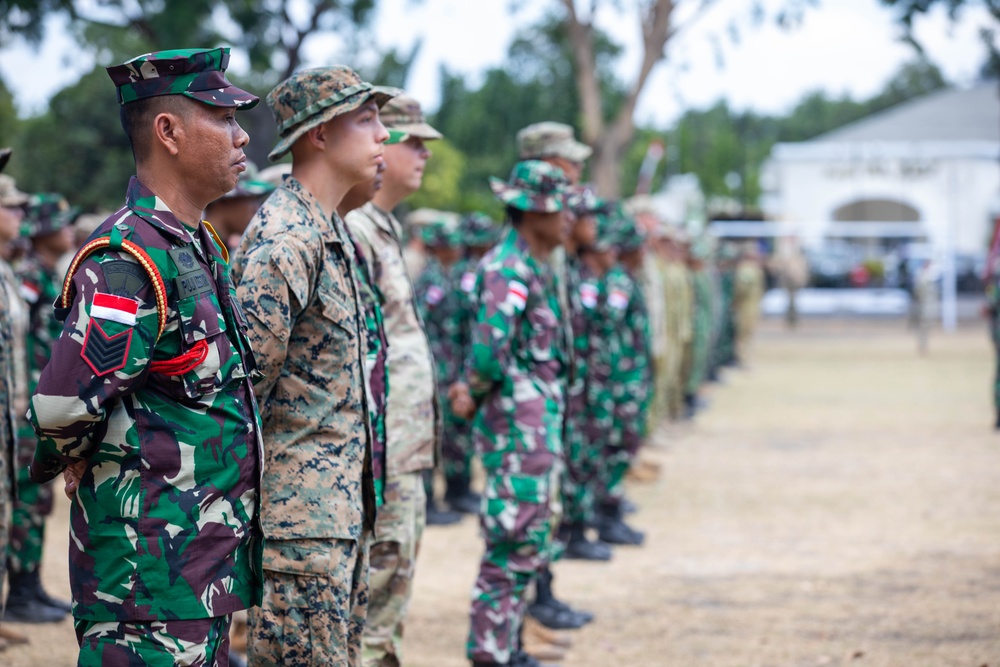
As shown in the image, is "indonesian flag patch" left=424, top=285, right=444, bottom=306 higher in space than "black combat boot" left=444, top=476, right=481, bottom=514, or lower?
higher

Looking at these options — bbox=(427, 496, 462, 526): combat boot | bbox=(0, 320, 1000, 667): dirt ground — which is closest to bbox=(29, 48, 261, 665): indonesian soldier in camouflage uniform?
bbox=(0, 320, 1000, 667): dirt ground

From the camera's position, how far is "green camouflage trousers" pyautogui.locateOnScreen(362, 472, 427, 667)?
14.0ft

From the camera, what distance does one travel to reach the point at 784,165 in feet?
139

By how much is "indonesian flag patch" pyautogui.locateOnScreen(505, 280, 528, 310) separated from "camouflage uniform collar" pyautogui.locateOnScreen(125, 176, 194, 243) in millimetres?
2244

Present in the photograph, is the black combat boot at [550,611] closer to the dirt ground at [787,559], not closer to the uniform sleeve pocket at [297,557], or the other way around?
the dirt ground at [787,559]

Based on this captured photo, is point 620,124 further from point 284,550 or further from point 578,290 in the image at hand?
point 284,550

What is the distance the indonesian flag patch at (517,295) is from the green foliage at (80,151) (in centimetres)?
1751

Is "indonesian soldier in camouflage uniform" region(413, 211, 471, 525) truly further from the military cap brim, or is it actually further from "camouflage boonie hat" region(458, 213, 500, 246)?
the military cap brim

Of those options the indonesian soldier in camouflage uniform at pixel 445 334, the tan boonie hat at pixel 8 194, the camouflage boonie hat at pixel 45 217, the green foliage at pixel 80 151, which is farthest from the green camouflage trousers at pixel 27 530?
the green foliage at pixel 80 151

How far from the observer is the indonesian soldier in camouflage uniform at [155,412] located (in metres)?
2.61

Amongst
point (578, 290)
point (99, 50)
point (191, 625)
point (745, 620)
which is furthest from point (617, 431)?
point (99, 50)

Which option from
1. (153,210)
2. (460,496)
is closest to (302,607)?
(153,210)

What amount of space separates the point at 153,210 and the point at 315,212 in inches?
31.0

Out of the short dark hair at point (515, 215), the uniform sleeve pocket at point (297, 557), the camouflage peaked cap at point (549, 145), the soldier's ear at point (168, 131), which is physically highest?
the camouflage peaked cap at point (549, 145)
